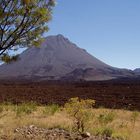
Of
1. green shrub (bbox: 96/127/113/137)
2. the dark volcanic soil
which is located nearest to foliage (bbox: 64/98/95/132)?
green shrub (bbox: 96/127/113/137)

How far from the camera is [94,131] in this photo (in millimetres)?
14242

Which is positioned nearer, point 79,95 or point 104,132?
point 104,132

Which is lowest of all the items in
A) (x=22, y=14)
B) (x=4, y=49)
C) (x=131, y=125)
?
(x=131, y=125)

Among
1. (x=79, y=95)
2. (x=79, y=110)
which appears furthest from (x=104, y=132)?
(x=79, y=95)

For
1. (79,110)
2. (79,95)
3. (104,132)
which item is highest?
(79,110)

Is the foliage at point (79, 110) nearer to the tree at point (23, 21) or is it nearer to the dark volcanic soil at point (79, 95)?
the tree at point (23, 21)

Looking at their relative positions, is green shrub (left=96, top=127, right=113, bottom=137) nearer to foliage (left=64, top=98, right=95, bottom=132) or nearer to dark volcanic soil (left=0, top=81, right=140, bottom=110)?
foliage (left=64, top=98, right=95, bottom=132)

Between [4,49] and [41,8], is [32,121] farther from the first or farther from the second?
[41,8]

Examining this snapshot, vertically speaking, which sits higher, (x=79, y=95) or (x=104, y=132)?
(x=79, y=95)

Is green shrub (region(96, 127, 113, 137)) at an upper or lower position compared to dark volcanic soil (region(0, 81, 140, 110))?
lower

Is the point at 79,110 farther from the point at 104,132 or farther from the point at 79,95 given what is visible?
the point at 79,95

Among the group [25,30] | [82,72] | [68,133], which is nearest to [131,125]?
[68,133]

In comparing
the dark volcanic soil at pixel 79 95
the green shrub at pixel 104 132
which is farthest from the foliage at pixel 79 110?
the dark volcanic soil at pixel 79 95

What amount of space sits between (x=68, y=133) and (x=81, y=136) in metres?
0.67
